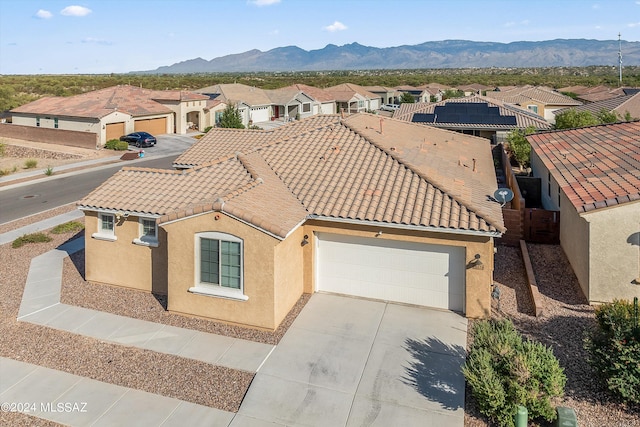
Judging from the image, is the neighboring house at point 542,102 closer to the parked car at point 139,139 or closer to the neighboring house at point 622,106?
the neighboring house at point 622,106

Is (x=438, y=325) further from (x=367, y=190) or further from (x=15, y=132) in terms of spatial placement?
(x=15, y=132)

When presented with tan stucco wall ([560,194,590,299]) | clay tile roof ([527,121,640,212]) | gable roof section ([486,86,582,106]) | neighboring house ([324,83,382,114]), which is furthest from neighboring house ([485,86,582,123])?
tan stucco wall ([560,194,590,299])

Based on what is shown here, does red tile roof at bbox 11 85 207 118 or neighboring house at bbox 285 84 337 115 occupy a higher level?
neighboring house at bbox 285 84 337 115

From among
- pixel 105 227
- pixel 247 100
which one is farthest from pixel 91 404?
pixel 247 100

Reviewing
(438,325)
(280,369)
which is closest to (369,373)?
(280,369)

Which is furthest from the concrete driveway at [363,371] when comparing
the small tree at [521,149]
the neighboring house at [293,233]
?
the small tree at [521,149]

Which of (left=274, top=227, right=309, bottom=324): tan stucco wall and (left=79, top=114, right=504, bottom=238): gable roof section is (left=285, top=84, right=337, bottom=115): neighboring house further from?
(left=274, top=227, right=309, bottom=324): tan stucco wall
